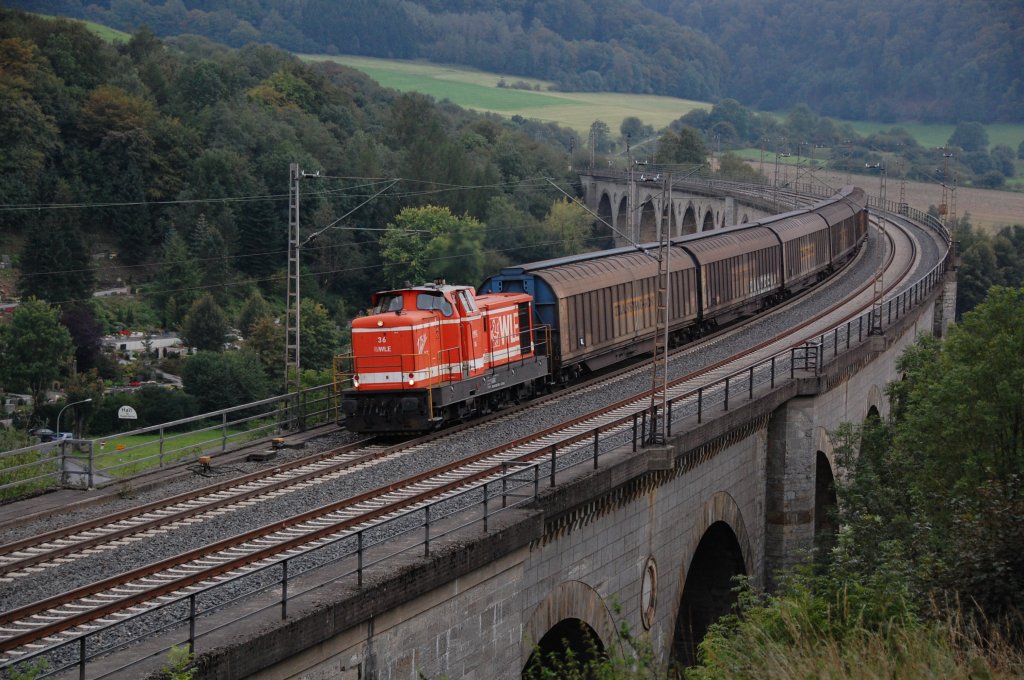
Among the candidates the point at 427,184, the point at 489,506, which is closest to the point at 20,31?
the point at 427,184

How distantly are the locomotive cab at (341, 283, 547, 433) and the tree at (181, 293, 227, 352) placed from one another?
67456mm

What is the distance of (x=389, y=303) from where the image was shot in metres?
28.6

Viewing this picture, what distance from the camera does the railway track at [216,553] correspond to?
48.4 ft

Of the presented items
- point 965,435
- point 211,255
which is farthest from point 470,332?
point 211,255

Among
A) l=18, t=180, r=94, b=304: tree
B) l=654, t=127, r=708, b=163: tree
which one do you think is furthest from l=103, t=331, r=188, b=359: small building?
l=654, t=127, r=708, b=163: tree

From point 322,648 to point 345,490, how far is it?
8.25 meters

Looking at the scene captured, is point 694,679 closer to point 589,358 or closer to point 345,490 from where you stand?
point 345,490

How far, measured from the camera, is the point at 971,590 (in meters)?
18.5

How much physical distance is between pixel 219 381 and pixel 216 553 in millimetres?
70296

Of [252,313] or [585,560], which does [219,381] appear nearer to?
[252,313]

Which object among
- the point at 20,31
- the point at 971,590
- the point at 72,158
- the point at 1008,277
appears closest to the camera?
the point at 971,590

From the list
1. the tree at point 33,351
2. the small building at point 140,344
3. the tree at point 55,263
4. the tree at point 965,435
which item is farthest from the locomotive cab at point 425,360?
the tree at point 55,263

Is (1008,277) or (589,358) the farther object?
(1008,277)

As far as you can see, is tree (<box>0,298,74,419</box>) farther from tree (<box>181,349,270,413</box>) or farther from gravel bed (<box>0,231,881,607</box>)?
gravel bed (<box>0,231,881,607</box>)
